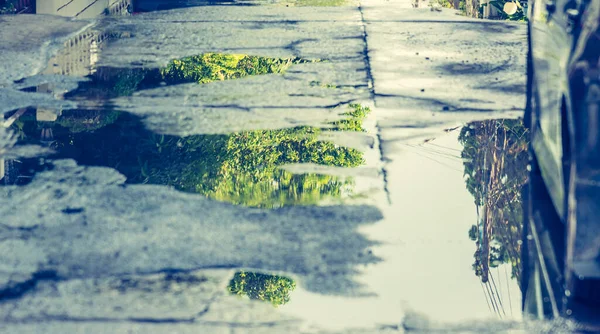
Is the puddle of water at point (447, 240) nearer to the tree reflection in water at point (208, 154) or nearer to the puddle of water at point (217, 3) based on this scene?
the tree reflection in water at point (208, 154)

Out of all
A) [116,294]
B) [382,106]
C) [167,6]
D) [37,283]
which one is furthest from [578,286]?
[167,6]

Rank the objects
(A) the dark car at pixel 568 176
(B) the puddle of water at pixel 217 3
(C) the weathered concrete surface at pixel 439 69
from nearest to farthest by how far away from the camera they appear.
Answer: (A) the dark car at pixel 568 176
(C) the weathered concrete surface at pixel 439 69
(B) the puddle of water at pixel 217 3

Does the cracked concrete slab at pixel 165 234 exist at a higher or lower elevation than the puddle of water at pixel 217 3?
lower

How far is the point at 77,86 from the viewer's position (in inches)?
358

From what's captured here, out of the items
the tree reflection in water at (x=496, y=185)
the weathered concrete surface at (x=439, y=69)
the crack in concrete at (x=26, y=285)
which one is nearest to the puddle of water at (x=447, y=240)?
the tree reflection in water at (x=496, y=185)

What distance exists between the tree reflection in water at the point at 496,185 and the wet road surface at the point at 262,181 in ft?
0.07

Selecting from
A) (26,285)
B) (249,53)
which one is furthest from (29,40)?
(26,285)

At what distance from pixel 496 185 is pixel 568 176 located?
1.63 metres

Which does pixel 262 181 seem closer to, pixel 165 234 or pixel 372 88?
pixel 165 234

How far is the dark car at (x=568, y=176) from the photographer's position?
14.9ft

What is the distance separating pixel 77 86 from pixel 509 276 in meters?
5.43

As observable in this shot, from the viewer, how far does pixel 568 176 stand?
484 cm

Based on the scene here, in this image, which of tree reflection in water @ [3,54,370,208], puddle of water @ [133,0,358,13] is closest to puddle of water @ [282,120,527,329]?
tree reflection in water @ [3,54,370,208]

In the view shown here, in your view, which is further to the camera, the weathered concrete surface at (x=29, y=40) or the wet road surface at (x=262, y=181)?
the weathered concrete surface at (x=29, y=40)
